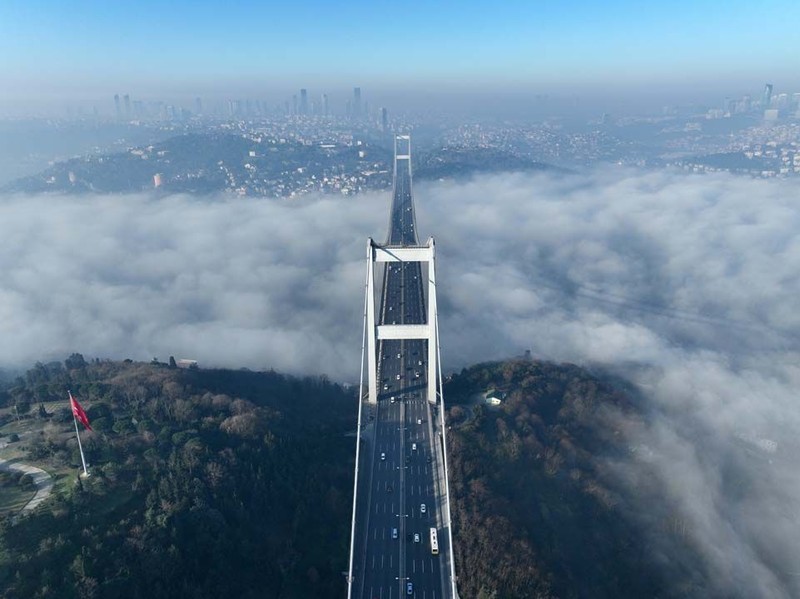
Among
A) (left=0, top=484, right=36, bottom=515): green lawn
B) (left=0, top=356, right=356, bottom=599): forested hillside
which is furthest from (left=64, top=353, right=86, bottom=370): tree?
(left=0, top=484, right=36, bottom=515): green lawn

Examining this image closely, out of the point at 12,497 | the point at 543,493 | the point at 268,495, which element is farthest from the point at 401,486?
the point at 12,497

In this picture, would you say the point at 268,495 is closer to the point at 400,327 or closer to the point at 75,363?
the point at 400,327

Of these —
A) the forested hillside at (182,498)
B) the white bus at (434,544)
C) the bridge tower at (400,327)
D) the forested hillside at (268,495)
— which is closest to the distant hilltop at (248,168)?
the bridge tower at (400,327)

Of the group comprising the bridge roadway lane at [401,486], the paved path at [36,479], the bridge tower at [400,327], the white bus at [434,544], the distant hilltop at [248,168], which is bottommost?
the distant hilltop at [248,168]

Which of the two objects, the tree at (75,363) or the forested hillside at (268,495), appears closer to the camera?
the forested hillside at (268,495)

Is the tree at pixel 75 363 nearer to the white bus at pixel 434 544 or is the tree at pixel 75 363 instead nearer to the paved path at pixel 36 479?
the paved path at pixel 36 479

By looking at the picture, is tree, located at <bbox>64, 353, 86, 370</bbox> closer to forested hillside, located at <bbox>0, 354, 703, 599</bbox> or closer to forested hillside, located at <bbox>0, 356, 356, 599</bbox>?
forested hillside, located at <bbox>0, 354, 703, 599</bbox>

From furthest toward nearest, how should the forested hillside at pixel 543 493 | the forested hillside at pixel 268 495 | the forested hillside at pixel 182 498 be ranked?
the forested hillside at pixel 543 493
the forested hillside at pixel 268 495
the forested hillside at pixel 182 498
